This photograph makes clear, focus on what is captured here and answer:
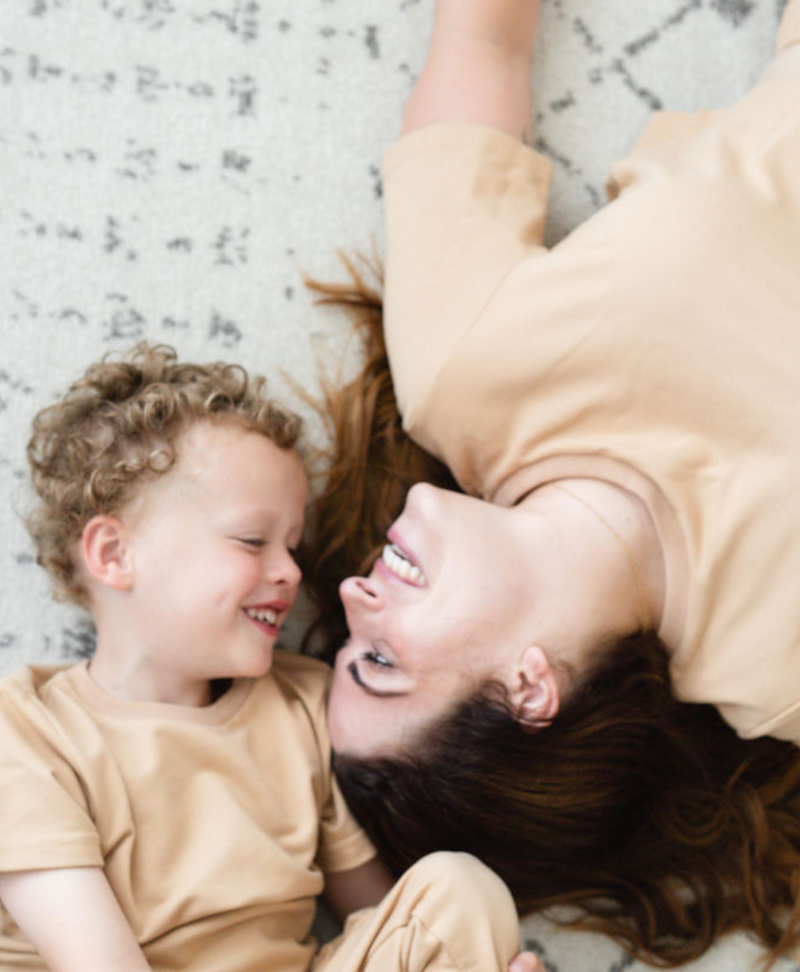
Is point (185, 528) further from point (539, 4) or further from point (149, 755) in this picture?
point (539, 4)

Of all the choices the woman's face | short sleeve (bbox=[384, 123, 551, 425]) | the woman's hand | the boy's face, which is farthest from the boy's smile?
the woman's hand

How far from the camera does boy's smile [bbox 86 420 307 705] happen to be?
1.03 meters

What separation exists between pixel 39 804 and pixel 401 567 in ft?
1.38

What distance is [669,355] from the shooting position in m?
1.02

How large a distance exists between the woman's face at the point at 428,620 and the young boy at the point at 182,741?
0.10 m

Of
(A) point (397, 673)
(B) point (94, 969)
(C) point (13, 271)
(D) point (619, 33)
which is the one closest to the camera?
(B) point (94, 969)

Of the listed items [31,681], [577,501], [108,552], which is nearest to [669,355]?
[577,501]

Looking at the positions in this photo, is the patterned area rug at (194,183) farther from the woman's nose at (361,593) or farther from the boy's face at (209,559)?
the woman's nose at (361,593)

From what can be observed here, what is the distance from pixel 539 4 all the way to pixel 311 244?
1.37ft

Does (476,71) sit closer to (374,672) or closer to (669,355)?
(669,355)

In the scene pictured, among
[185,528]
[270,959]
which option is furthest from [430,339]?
Answer: [270,959]

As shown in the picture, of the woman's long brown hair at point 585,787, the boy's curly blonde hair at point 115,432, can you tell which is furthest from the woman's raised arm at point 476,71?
the boy's curly blonde hair at point 115,432

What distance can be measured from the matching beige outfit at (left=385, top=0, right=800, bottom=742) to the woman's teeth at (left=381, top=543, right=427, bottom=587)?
0.50 ft

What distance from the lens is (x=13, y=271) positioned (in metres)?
1.21
